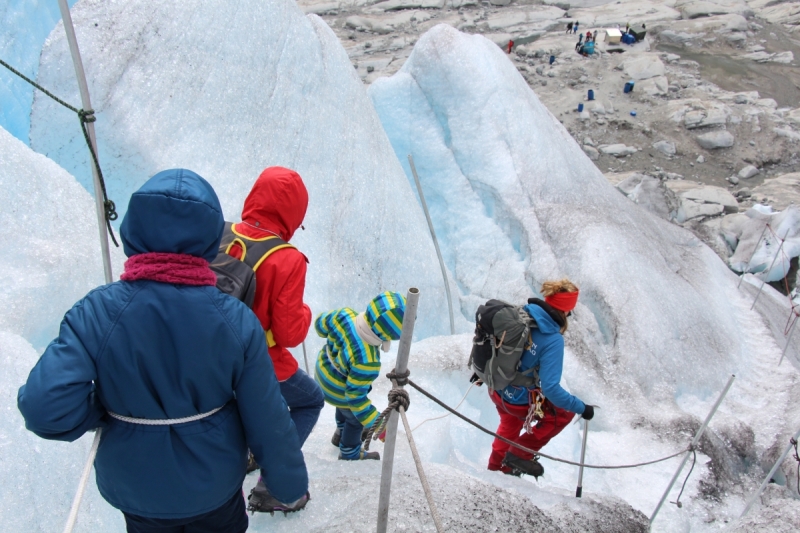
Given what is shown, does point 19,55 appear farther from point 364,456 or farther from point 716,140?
point 716,140

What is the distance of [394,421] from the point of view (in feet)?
6.48

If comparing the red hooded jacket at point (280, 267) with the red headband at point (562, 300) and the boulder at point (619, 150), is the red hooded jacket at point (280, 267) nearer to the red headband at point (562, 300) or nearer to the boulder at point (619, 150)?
the red headband at point (562, 300)

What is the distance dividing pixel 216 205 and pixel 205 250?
124mm

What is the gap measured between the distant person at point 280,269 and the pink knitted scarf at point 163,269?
719mm

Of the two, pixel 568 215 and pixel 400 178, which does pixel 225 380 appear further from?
pixel 568 215

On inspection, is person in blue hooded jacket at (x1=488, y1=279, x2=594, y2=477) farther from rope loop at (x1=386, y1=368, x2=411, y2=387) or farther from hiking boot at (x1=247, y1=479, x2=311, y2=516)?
hiking boot at (x1=247, y1=479, x2=311, y2=516)

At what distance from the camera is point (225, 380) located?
60.9 inches

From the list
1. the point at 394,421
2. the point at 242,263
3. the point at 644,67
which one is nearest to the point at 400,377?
the point at 394,421

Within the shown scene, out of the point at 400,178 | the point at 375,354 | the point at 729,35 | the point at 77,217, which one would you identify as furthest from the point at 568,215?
the point at 729,35

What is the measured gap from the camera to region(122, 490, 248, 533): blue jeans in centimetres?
171

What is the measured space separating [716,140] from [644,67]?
424cm

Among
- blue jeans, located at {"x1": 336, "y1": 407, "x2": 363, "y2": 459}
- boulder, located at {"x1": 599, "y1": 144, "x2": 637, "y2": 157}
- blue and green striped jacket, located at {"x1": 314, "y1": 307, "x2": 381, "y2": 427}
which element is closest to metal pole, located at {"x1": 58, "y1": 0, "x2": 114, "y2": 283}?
blue and green striped jacket, located at {"x1": 314, "y1": 307, "x2": 381, "y2": 427}

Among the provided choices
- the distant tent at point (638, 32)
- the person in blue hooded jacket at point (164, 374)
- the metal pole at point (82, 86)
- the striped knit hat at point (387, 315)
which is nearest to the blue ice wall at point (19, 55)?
the metal pole at point (82, 86)

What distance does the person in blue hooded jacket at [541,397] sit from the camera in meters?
3.17
